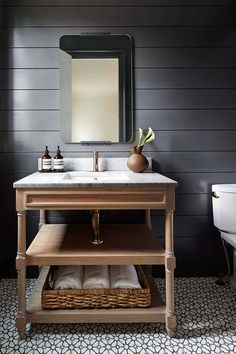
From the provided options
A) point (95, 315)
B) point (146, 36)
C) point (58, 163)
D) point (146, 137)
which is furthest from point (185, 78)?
point (95, 315)

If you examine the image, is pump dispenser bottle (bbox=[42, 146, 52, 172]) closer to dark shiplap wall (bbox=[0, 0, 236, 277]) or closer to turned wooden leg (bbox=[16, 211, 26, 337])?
dark shiplap wall (bbox=[0, 0, 236, 277])

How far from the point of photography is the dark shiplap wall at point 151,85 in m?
2.03

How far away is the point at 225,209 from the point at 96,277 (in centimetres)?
97

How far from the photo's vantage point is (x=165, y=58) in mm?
2053

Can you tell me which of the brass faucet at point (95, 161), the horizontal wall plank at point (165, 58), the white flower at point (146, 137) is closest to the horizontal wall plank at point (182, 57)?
the horizontal wall plank at point (165, 58)

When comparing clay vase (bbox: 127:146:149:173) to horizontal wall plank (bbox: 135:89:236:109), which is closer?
clay vase (bbox: 127:146:149:173)

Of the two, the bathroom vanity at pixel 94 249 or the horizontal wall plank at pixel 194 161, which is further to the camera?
the horizontal wall plank at pixel 194 161

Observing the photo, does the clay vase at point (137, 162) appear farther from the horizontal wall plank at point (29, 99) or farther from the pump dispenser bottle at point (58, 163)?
the horizontal wall plank at point (29, 99)

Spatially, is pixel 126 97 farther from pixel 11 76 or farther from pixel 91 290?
pixel 91 290

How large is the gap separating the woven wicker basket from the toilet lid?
0.85 m

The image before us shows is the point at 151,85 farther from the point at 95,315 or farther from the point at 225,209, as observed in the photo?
the point at 95,315

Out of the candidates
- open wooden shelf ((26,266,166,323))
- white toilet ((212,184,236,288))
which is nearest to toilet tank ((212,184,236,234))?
white toilet ((212,184,236,288))

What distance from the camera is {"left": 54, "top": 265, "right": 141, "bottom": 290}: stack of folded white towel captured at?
1546 mm

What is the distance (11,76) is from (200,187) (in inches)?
63.5
